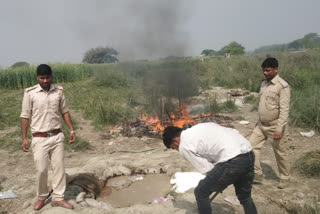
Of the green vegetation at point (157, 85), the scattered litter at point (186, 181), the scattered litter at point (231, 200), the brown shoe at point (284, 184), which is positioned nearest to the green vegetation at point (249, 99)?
the green vegetation at point (157, 85)

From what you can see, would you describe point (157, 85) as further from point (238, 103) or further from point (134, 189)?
point (134, 189)

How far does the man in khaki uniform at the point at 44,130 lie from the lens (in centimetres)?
357

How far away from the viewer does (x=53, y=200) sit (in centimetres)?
375

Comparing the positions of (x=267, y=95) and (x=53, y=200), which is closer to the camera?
(x=53, y=200)

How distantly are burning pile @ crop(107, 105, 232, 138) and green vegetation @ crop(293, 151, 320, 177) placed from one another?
3.32 m

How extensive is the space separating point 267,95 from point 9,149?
626 centimetres

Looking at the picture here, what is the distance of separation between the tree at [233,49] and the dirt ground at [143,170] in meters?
50.0

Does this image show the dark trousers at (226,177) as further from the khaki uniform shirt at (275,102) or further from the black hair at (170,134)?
the khaki uniform shirt at (275,102)

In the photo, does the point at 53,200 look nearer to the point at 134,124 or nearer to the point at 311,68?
the point at 134,124

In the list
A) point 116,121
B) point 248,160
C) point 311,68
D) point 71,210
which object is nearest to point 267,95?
point 248,160

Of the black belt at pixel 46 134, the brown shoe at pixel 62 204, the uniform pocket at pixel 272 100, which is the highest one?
the uniform pocket at pixel 272 100

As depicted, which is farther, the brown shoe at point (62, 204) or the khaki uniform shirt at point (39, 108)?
the brown shoe at point (62, 204)

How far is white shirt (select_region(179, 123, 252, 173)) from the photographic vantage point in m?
2.57

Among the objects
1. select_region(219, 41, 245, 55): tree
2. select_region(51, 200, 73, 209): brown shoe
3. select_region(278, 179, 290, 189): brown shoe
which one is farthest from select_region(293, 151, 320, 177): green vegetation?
select_region(219, 41, 245, 55): tree
